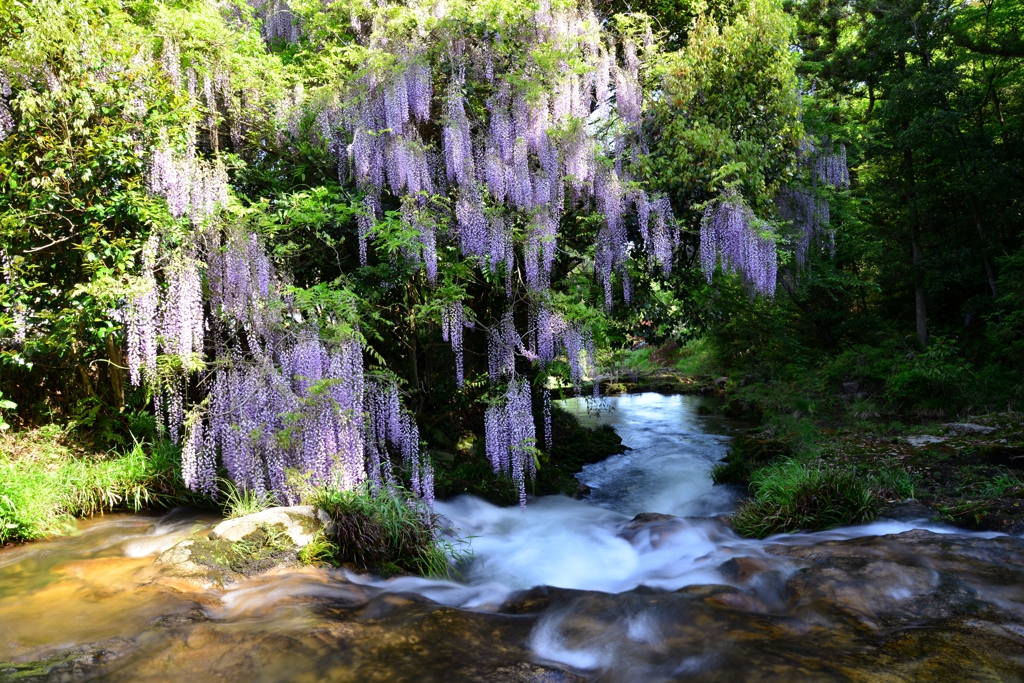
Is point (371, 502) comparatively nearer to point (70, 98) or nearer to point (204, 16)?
point (70, 98)

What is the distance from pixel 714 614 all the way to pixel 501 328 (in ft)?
12.5

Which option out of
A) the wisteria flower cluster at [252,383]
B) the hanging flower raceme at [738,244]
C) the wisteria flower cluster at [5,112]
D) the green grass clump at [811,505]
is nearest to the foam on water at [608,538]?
the green grass clump at [811,505]

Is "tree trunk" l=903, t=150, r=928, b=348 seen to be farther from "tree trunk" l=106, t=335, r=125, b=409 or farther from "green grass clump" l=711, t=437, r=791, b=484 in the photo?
"tree trunk" l=106, t=335, r=125, b=409

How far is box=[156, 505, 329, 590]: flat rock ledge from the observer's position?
14.2ft

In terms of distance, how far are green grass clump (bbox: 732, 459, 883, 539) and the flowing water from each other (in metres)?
0.21

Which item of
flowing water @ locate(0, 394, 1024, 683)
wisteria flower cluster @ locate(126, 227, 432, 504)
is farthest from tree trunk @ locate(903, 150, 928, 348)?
wisteria flower cluster @ locate(126, 227, 432, 504)

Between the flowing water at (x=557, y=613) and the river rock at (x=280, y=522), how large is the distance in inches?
13.1

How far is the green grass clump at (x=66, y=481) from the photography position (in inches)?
206

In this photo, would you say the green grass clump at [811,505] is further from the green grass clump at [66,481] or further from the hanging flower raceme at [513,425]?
the green grass clump at [66,481]

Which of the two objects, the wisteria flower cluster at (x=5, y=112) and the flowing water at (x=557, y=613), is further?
the wisteria flower cluster at (x=5, y=112)

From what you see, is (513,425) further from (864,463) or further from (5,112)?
(5,112)

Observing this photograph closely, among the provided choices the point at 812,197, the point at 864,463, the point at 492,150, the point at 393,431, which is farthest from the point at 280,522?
the point at 812,197

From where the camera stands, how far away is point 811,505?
575cm

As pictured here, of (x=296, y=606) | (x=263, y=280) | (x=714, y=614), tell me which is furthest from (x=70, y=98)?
(x=714, y=614)
